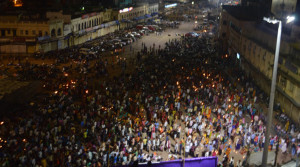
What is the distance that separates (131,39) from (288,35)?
3599cm

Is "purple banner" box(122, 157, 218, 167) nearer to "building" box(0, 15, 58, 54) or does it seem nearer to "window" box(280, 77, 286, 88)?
"window" box(280, 77, 286, 88)

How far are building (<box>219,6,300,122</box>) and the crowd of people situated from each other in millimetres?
1982

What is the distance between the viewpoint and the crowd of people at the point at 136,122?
18.3 metres

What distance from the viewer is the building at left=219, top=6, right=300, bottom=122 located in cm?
2608

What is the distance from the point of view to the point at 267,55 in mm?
32344

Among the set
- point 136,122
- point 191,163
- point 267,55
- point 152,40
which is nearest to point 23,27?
point 152,40

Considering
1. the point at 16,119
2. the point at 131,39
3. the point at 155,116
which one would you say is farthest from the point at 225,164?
the point at 131,39

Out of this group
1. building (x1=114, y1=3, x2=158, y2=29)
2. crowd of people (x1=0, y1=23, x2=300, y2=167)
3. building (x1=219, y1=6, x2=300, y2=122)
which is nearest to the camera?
crowd of people (x1=0, y1=23, x2=300, y2=167)

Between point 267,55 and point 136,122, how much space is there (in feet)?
52.8

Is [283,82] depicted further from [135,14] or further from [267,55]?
[135,14]

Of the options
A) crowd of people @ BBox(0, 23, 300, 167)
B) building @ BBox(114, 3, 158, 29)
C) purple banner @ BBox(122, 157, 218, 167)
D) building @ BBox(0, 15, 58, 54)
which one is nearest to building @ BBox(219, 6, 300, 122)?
crowd of people @ BBox(0, 23, 300, 167)

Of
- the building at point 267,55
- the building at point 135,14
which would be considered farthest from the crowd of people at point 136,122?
the building at point 135,14

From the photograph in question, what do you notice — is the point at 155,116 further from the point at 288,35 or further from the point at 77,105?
the point at 288,35

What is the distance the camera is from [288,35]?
30031 millimetres
